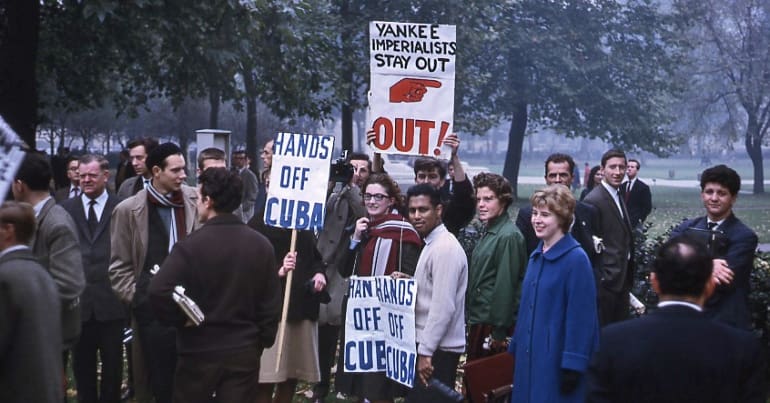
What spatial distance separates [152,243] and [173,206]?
29 centimetres

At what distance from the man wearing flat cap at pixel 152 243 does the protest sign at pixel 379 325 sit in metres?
1.22

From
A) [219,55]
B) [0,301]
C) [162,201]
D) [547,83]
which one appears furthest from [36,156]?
[547,83]

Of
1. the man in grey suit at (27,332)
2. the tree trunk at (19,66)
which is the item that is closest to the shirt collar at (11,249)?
the man in grey suit at (27,332)

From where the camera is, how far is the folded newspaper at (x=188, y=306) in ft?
18.9

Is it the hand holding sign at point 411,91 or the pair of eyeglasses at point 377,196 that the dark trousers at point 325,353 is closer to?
the pair of eyeglasses at point 377,196

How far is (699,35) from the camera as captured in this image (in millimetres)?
48000

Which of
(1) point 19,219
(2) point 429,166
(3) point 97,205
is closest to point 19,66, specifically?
(2) point 429,166

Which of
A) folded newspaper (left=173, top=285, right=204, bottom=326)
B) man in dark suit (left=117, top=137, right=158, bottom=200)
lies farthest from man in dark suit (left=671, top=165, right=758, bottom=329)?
man in dark suit (left=117, top=137, right=158, bottom=200)

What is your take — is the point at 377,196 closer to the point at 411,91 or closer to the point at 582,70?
the point at 411,91

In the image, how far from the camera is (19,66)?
49.3 ft

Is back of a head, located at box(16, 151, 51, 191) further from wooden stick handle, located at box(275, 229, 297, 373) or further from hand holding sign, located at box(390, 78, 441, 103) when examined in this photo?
hand holding sign, located at box(390, 78, 441, 103)

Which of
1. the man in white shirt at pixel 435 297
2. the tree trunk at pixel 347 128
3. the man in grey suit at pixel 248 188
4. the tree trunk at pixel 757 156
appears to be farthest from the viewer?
the tree trunk at pixel 757 156

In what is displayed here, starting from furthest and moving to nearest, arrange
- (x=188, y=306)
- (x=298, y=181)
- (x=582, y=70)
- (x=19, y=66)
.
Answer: (x=582, y=70)
(x=19, y=66)
(x=298, y=181)
(x=188, y=306)

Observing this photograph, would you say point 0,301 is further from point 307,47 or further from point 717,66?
point 717,66
